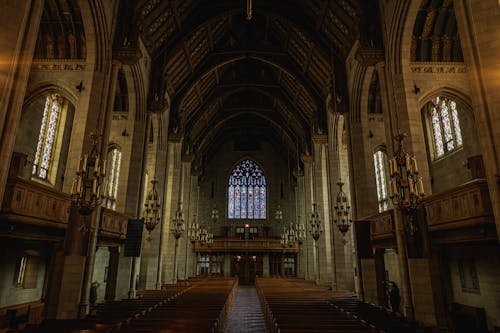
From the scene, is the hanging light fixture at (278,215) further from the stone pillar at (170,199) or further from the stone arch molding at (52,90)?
the stone arch molding at (52,90)

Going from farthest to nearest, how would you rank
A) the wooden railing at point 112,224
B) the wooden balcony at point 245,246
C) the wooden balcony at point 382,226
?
the wooden balcony at point 245,246 < the wooden railing at point 112,224 < the wooden balcony at point 382,226

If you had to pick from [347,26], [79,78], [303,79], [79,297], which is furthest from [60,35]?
[303,79]

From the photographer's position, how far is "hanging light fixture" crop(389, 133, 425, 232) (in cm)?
750

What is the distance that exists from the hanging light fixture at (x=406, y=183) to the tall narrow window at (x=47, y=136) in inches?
576

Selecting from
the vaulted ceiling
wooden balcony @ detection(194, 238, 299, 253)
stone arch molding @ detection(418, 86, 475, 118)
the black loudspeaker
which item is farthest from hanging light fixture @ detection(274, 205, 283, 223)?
stone arch molding @ detection(418, 86, 475, 118)

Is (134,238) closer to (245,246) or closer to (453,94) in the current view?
(453,94)

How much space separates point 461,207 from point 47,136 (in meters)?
16.6

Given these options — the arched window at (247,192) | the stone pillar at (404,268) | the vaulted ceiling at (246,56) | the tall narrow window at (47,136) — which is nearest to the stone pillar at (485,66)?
the stone pillar at (404,268)

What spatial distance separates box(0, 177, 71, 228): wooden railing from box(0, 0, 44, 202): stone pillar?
125 centimetres

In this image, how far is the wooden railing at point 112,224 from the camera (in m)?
10.8

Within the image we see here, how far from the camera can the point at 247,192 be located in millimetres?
35344

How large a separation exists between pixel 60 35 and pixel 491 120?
14145 mm

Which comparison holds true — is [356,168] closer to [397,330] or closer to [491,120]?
[491,120]

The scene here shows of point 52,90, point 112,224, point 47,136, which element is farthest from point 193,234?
point 52,90
